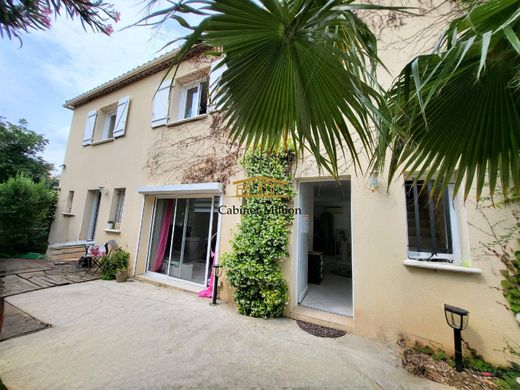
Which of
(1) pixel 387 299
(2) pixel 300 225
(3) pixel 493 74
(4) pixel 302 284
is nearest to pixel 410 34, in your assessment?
(3) pixel 493 74

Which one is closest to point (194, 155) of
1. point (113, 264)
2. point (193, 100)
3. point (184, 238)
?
point (193, 100)

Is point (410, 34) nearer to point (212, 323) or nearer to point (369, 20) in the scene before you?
point (369, 20)

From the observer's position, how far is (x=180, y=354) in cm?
299

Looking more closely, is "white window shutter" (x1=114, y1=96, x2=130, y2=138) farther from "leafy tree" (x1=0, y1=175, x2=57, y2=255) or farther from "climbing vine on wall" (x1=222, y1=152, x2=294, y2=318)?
"climbing vine on wall" (x1=222, y1=152, x2=294, y2=318)

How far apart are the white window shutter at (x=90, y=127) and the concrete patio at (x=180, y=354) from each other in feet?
21.9

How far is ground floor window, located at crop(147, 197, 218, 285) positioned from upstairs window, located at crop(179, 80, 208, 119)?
268 centimetres

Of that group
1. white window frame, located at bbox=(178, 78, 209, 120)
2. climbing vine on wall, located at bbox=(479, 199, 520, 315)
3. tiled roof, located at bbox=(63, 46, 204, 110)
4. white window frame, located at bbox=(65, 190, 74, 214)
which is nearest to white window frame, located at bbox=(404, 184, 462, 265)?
climbing vine on wall, located at bbox=(479, 199, 520, 315)

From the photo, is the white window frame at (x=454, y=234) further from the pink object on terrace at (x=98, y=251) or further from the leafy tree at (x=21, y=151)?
the leafy tree at (x=21, y=151)

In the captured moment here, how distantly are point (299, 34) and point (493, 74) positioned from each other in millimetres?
1441

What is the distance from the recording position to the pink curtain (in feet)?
22.4

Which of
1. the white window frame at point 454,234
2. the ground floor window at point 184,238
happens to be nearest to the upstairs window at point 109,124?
the ground floor window at point 184,238

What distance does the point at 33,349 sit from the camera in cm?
299

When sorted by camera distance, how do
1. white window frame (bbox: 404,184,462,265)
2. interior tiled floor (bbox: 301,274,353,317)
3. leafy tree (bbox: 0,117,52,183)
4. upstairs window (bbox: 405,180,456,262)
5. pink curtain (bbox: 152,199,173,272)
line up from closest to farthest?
1. white window frame (bbox: 404,184,462,265)
2. upstairs window (bbox: 405,180,456,262)
3. interior tiled floor (bbox: 301,274,353,317)
4. pink curtain (bbox: 152,199,173,272)
5. leafy tree (bbox: 0,117,52,183)

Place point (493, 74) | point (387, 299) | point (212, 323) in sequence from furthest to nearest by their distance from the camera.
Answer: point (212, 323), point (387, 299), point (493, 74)
